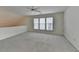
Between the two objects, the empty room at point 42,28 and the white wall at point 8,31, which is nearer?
the empty room at point 42,28

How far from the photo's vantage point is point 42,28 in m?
3.12

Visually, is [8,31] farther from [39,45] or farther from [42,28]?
[42,28]

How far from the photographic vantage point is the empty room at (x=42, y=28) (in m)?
3.20

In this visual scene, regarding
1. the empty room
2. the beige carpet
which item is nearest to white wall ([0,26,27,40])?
the empty room

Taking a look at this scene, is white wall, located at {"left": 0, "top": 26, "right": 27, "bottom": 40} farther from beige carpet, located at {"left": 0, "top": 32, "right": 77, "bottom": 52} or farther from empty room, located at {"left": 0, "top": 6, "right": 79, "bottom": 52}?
beige carpet, located at {"left": 0, "top": 32, "right": 77, "bottom": 52}

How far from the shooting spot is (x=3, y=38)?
470cm

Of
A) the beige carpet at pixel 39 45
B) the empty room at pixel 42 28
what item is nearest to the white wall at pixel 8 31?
the empty room at pixel 42 28

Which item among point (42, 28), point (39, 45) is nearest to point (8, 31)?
point (39, 45)

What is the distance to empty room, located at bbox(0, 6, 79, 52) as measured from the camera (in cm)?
320

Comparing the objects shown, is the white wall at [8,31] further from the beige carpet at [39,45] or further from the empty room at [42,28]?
the beige carpet at [39,45]

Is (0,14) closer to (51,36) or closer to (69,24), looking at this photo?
(51,36)
